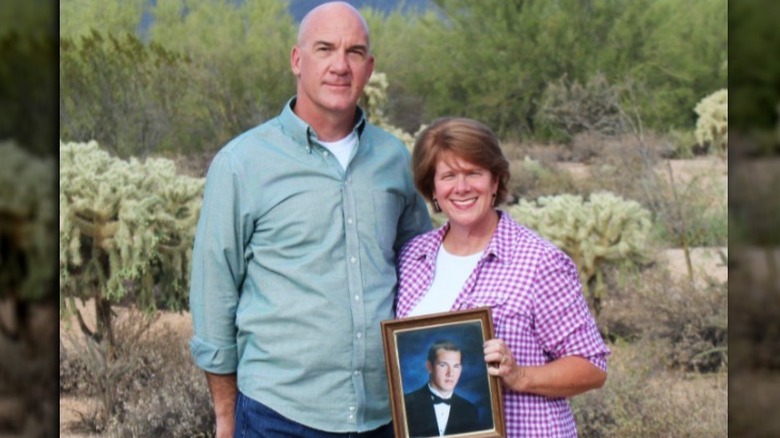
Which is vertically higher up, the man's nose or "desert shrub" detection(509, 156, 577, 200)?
"desert shrub" detection(509, 156, 577, 200)

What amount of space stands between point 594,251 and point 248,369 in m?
3.16

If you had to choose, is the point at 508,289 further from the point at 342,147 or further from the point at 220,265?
the point at 220,265

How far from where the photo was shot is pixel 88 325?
5766 millimetres

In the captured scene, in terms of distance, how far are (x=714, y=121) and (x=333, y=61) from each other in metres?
3.57

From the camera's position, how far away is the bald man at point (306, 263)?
2836mm

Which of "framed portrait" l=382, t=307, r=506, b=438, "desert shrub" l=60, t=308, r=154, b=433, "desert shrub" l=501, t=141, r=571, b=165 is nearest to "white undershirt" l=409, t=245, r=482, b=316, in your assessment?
"framed portrait" l=382, t=307, r=506, b=438

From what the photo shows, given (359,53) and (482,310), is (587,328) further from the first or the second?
(359,53)

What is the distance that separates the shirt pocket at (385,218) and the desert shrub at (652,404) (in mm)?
2888

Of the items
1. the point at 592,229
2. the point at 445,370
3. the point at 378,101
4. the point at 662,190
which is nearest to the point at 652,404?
the point at 592,229

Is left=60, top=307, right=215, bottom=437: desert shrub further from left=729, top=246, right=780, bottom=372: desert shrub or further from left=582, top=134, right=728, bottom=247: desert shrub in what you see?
left=729, top=246, right=780, bottom=372: desert shrub

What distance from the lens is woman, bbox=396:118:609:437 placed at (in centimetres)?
272

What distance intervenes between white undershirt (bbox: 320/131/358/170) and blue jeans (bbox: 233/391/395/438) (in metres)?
0.57

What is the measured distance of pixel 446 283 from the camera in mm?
2811

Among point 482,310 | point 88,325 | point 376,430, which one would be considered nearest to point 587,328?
point 482,310
